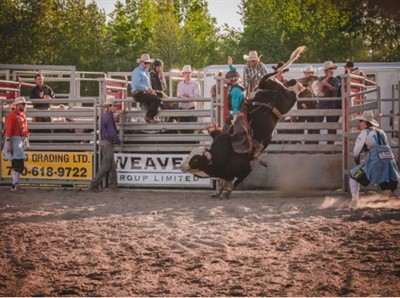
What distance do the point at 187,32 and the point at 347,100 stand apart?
25878mm

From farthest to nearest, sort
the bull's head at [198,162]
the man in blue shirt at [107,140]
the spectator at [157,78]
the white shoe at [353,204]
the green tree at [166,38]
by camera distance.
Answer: the green tree at [166,38] < the spectator at [157,78] < the man in blue shirt at [107,140] < the white shoe at [353,204] < the bull's head at [198,162]

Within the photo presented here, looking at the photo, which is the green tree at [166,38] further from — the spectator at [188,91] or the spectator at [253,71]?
the spectator at [253,71]

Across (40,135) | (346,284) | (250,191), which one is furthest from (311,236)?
(40,135)

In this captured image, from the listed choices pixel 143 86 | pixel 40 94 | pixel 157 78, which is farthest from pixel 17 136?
pixel 157 78

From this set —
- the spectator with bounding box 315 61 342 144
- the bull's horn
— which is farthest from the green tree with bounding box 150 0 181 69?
the bull's horn

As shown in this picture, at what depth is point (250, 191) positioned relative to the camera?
1170 cm

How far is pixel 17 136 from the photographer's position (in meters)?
12.0

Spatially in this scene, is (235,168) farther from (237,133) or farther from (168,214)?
(168,214)

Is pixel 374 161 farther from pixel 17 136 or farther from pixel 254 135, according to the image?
pixel 17 136

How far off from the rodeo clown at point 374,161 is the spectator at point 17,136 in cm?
612

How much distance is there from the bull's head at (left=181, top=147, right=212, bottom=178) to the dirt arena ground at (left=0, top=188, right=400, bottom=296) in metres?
0.83

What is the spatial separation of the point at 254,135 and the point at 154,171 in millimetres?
4919

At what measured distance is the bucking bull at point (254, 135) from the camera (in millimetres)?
6816

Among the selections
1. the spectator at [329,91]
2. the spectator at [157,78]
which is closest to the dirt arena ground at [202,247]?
the spectator at [329,91]
